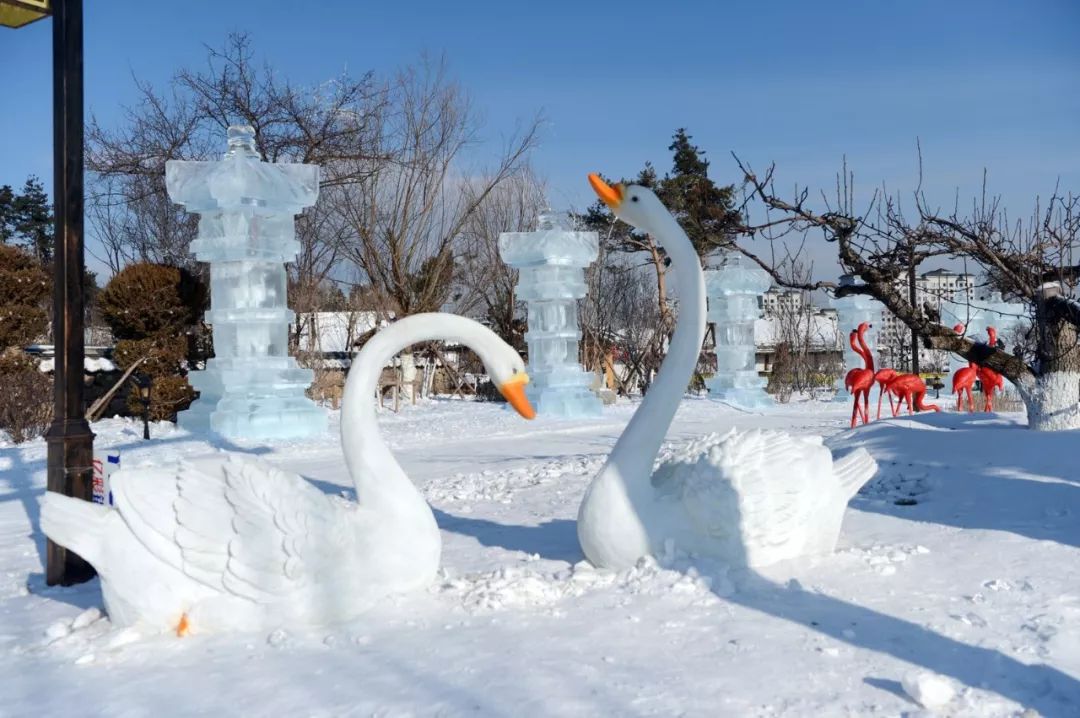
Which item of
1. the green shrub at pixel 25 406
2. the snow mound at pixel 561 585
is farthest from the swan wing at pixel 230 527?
the green shrub at pixel 25 406

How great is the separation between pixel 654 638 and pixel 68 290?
326cm

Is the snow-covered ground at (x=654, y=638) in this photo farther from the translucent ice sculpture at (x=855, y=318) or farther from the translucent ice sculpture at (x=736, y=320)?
the translucent ice sculpture at (x=855, y=318)

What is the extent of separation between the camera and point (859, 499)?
5.99 metres

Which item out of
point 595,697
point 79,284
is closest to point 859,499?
point 595,697

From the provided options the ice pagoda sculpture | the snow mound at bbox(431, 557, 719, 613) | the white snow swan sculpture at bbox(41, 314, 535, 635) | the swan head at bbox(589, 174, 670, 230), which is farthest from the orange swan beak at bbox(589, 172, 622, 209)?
the ice pagoda sculpture

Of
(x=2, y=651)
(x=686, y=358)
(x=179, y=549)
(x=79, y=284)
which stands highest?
(x=79, y=284)

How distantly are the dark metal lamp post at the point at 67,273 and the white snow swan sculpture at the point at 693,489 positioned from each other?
2.55 meters

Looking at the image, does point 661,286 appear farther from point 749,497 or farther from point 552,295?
point 749,497

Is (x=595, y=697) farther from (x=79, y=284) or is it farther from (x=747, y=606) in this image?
(x=79, y=284)

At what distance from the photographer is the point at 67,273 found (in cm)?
445

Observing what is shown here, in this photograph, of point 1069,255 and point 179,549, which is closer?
point 179,549

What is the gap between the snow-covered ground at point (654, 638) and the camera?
9.09ft

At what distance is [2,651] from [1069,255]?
7.72 m

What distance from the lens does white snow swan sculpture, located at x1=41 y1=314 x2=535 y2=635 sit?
3400mm
